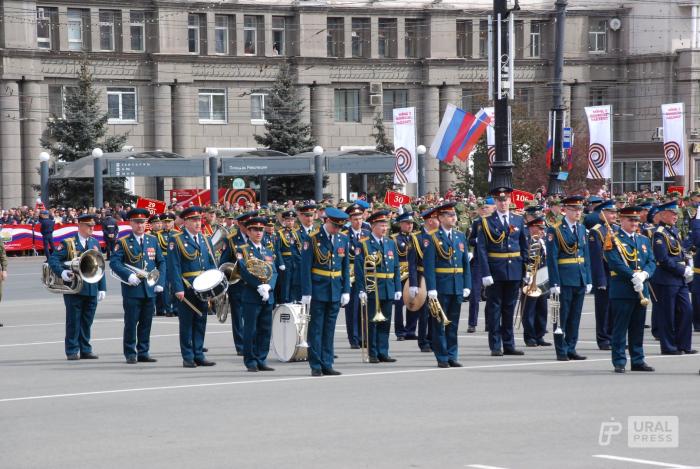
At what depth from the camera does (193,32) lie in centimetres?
6056

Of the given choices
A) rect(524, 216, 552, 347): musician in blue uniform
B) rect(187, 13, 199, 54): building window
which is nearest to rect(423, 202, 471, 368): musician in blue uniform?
rect(524, 216, 552, 347): musician in blue uniform

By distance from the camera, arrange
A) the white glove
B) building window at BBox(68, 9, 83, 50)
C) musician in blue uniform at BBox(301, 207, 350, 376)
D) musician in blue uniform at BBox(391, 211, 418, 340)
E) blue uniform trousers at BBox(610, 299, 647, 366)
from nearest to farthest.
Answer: blue uniform trousers at BBox(610, 299, 647, 366) → musician in blue uniform at BBox(301, 207, 350, 376) → the white glove → musician in blue uniform at BBox(391, 211, 418, 340) → building window at BBox(68, 9, 83, 50)

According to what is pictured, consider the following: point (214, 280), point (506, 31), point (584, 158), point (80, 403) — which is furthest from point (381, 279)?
point (584, 158)

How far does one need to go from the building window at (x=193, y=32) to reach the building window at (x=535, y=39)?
672 inches

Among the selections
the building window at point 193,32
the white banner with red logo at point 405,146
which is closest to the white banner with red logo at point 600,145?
the white banner with red logo at point 405,146

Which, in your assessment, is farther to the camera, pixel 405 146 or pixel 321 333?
pixel 405 146

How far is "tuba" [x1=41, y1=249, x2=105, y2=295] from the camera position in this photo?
17.2 metres

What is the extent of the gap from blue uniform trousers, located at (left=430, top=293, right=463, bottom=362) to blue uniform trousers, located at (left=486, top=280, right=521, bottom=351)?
1036 mm

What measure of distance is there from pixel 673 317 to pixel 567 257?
1.54m

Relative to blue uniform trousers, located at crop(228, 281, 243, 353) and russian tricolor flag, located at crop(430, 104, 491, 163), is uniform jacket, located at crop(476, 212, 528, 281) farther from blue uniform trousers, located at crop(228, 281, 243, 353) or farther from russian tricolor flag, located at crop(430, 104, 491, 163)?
russian tricolor flag, located at crop(430, 104, 491, 163)

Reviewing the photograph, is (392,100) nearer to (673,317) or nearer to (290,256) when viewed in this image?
(290,256)

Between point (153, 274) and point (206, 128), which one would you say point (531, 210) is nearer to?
point (153, 274)

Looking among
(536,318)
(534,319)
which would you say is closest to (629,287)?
(536,318)

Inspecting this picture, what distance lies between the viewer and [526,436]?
1048 centimetres
